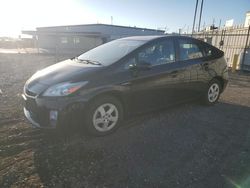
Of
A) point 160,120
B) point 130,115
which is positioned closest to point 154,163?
point 130,115

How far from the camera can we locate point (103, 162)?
10.0ft

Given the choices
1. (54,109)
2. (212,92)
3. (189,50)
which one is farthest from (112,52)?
(212,92)

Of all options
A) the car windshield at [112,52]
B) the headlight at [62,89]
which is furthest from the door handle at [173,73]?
the headlight at [62,89]

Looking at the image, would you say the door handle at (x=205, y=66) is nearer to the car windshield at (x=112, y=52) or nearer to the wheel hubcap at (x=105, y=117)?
the car windshield at (x=112, y=52)

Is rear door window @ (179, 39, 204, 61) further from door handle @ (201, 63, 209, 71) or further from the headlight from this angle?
the headlight

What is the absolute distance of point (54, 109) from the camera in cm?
334

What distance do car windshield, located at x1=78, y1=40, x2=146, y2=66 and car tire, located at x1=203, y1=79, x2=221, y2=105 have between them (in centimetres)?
223

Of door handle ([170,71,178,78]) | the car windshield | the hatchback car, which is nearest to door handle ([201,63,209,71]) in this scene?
the hatchback car

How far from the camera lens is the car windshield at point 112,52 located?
4.02 metres

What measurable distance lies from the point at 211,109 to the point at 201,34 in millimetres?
14523

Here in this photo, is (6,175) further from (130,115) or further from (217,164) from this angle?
(217,164)

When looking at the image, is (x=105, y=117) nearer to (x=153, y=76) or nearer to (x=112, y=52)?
(x=153, y=76)

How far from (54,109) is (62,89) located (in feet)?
1.05

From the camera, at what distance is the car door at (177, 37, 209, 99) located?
477 cm
